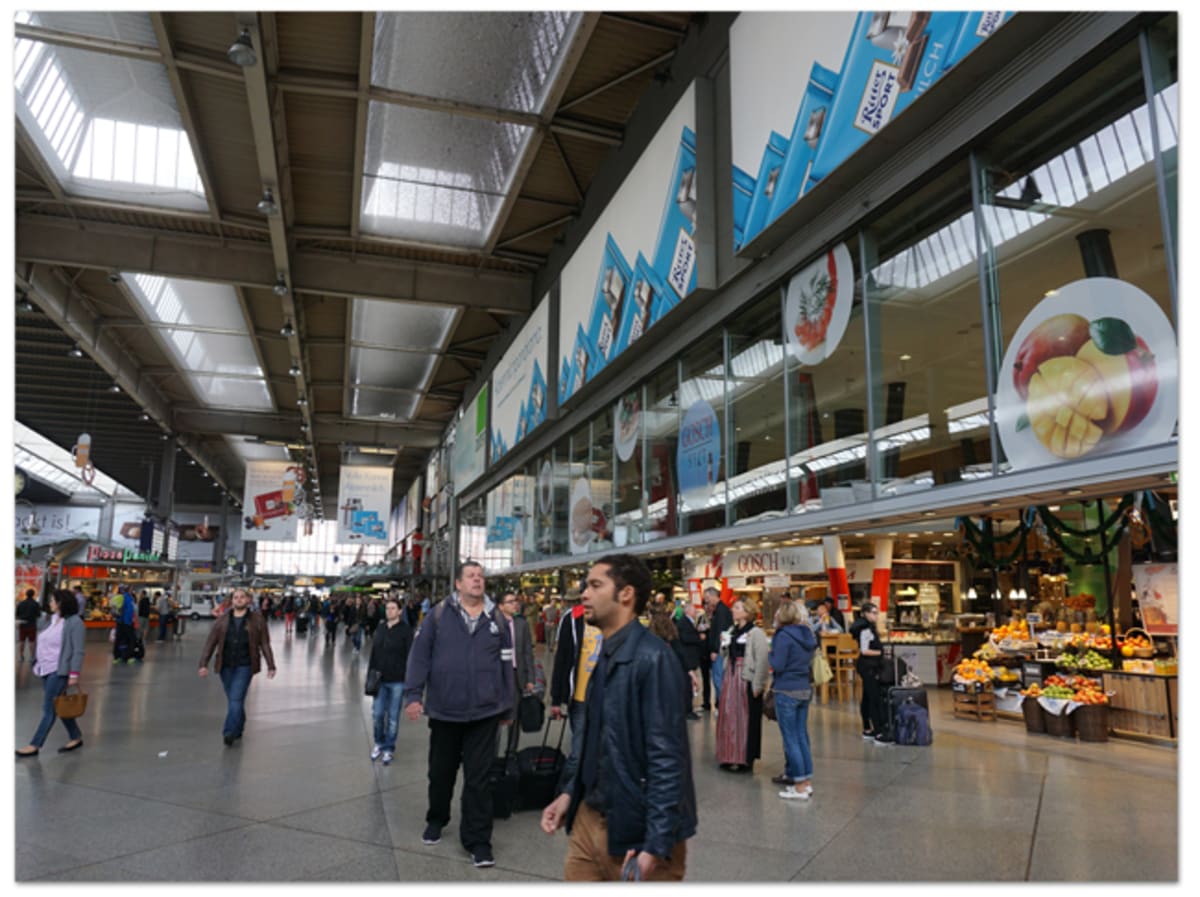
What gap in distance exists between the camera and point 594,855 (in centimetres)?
288

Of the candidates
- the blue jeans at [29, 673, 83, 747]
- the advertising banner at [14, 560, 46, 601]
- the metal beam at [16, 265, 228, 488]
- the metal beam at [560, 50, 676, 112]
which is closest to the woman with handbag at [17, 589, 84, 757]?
the blue jeans at [29, 673, 83, 747]

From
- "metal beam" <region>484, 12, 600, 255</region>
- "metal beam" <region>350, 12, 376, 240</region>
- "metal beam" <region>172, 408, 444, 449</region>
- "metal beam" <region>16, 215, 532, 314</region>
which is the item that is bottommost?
"metal beam" <region>172, 408, 444, 449</region>

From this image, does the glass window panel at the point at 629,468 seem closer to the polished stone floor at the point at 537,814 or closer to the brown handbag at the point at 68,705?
the polished stone floor at the point at 537,814

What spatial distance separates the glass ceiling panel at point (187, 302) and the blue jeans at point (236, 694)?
1696 cm

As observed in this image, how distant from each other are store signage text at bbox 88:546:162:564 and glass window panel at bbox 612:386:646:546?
958 inches

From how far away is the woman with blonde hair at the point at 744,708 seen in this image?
7258 millimetres

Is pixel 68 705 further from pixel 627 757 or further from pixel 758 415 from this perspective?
pixel 758 415

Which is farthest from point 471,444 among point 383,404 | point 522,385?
point 383,404

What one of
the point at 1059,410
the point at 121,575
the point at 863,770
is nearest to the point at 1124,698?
the point at 863,770

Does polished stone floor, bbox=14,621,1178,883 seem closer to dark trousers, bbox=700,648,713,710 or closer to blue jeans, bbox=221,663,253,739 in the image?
blue jeans, bbox=221,663,253,739

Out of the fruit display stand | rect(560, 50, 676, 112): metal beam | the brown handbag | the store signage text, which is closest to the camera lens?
the brown handbag

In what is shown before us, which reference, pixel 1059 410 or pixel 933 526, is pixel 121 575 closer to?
pixel 933 526

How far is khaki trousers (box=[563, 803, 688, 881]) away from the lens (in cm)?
279

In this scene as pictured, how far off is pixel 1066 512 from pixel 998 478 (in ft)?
22.9
